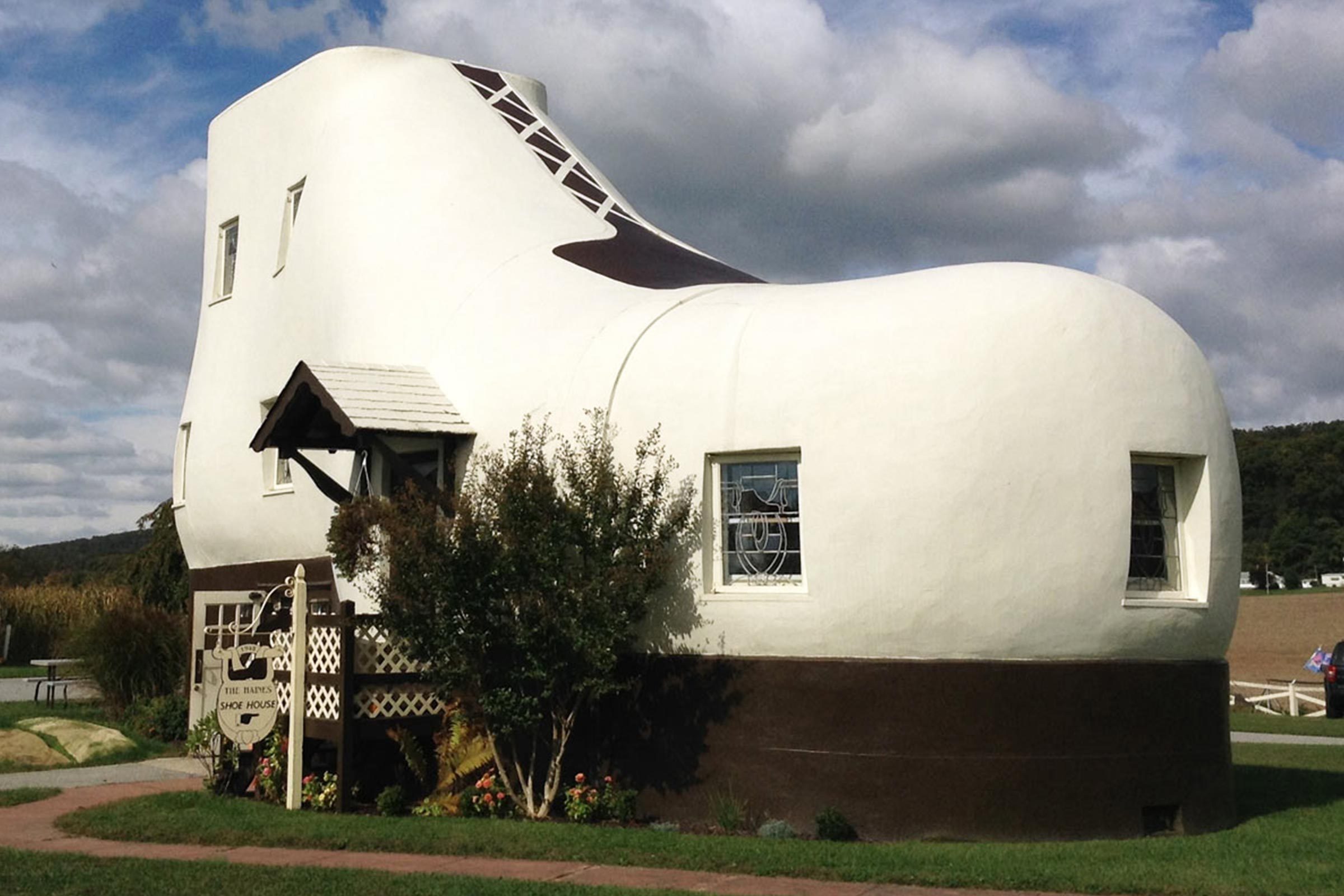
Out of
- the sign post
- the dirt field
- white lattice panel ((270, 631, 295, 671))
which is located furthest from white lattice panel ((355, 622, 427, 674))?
the dirt field

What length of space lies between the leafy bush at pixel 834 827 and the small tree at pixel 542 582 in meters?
2.08

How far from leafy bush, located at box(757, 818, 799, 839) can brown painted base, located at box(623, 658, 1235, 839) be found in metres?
0.12

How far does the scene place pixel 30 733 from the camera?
1753cm

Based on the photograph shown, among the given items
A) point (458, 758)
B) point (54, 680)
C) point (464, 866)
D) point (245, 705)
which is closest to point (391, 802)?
point (458, 758)

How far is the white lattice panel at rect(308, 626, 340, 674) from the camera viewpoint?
1294cm

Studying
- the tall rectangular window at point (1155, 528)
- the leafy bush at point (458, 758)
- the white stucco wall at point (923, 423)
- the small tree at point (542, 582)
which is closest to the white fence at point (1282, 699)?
the tall rectangular window at point (1155, 528)

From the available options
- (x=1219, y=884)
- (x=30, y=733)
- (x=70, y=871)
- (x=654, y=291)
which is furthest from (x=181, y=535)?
(x=1219, y=884)

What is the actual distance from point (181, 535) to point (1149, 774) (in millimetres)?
14766

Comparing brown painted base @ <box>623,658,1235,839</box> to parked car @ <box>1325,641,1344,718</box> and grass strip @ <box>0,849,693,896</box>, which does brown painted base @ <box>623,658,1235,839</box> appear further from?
parked car @ <box>1325,641,1344,718</box>

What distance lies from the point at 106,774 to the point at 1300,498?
72.4m

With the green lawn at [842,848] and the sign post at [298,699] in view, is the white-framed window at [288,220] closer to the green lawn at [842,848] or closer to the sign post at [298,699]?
the sign post at [298,699]

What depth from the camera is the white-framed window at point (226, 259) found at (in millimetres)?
20219

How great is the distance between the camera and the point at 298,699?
512 inches

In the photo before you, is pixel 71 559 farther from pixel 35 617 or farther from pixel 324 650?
pixel 324 650
